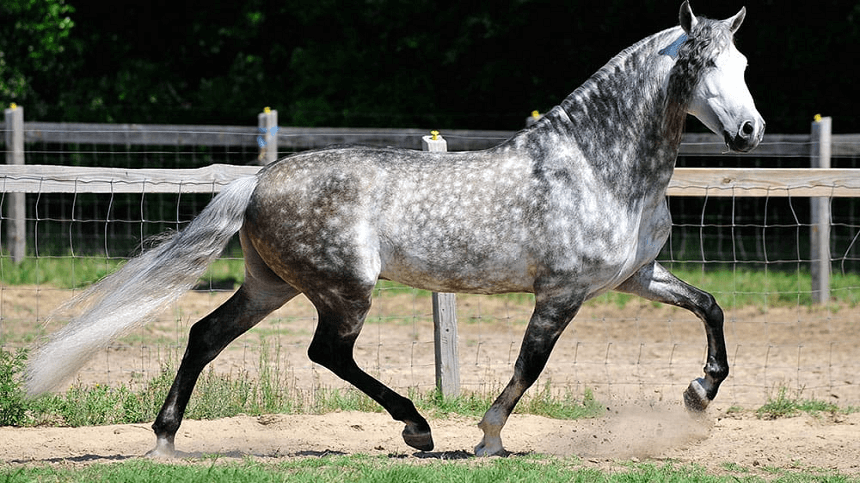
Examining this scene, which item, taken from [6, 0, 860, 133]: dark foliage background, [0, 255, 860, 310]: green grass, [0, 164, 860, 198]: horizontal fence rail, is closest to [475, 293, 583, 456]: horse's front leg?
[0, 164, 860, 198]: horizontal fence rail

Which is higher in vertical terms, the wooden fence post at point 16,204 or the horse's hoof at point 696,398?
the wooden fence post at point 16,204

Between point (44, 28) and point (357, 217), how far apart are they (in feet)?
42.6

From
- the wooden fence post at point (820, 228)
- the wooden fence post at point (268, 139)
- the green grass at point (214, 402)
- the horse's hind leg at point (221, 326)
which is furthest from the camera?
the wooden fence post at point (820, 228)

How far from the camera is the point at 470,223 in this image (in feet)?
16.9

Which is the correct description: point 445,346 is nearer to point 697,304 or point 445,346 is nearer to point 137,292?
point 697,304

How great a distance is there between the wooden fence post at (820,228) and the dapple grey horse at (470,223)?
5418 mm

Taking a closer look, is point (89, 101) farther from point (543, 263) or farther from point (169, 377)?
point (543, 263)

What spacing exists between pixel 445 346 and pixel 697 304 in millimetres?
1809

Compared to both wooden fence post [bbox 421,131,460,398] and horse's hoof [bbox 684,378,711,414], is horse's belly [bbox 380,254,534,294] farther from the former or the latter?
wooden fence post [bbox 421,131,460,398]

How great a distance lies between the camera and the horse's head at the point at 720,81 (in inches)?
192

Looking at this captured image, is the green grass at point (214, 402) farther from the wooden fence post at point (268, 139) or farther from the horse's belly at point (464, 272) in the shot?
the wooden fence post at point (268, 139)

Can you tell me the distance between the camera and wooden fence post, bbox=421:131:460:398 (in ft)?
22.6

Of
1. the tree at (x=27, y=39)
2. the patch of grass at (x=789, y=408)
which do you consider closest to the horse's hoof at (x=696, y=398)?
the patch of grass at (x=789, y=408)

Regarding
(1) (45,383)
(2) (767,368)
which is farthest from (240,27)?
(1) (45,383)
